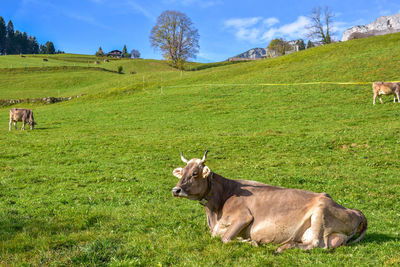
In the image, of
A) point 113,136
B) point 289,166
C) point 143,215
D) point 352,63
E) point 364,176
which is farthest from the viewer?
point 352,63

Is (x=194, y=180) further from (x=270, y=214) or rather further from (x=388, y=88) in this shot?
(x=388, y=88)

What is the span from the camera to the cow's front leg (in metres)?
7.42

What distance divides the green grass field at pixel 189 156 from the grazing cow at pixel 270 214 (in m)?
0.28

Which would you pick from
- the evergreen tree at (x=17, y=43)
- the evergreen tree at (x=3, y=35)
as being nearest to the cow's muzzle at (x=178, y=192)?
the evergreen tree at (x=3, y=35)

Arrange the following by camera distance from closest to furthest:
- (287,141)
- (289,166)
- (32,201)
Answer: (32,201) < (289,166) < (287,141)

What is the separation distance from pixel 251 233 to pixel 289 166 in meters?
10.9

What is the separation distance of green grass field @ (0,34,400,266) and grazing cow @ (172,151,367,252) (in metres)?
0.28

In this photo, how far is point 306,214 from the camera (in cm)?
721

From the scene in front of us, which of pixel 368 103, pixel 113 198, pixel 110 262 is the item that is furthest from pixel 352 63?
pixel 110 262

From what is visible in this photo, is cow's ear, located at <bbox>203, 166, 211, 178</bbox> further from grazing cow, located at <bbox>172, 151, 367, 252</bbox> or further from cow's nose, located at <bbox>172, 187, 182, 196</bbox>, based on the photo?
cow's nose, located at <bbox>172, 187, 182, 196</bbox>

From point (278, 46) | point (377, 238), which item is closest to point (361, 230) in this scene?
point (377, 238)

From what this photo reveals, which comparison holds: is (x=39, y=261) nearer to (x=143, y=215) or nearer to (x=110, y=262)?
(x=110, y=262)

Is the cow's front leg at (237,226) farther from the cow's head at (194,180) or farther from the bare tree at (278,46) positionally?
the bare tree at (278,46)

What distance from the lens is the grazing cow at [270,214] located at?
7027 millimetres
